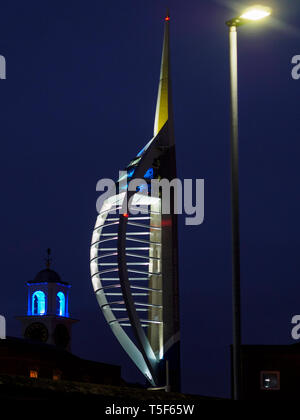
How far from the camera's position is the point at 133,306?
46906mm

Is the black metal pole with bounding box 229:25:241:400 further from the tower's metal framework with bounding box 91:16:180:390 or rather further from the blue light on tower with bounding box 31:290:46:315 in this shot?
the blue light on tower with bounding box 31:290:46:315

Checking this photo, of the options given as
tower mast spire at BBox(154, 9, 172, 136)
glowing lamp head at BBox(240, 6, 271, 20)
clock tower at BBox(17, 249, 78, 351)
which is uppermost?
tower mast spire at BBox(154, 9, 172, 136)

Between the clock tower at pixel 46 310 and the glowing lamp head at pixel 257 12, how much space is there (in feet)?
322

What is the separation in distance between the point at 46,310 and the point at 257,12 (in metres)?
102

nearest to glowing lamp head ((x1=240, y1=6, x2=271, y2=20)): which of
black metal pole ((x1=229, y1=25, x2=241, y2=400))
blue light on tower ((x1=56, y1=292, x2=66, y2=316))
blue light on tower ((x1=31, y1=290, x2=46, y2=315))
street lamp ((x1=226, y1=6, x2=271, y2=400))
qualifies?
street lamp ((x1=226, y1=6, x2=271, y2=400))

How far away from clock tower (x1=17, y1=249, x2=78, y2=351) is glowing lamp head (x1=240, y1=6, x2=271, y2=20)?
322ft

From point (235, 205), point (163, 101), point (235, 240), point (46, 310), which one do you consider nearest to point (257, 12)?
point (235, 205)

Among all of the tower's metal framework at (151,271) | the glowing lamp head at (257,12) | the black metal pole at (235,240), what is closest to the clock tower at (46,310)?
the tower's metal framework at (151,271)

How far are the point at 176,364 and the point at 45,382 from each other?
118 feet

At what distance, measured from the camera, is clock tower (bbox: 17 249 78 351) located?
382 ft

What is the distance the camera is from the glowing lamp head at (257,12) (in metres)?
19.4

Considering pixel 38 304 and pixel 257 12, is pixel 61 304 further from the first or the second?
pixel 257 12
